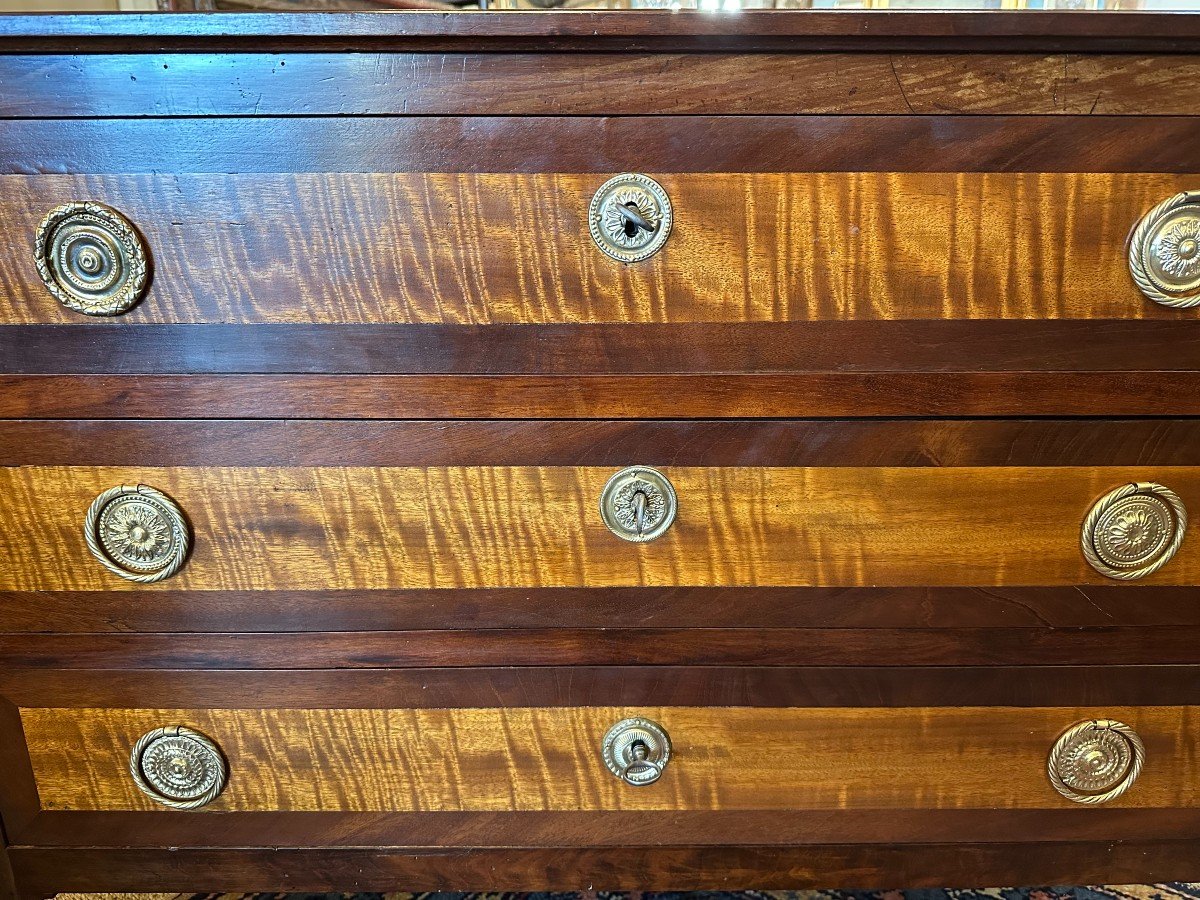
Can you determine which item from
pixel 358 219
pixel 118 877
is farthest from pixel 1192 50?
pixel 118 877

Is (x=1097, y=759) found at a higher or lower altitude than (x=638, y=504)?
lower

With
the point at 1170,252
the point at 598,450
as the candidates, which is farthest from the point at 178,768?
the point at 1170,252

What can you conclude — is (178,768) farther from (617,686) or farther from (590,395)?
(590,395)

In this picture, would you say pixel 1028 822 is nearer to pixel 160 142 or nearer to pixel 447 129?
pixel 447 129

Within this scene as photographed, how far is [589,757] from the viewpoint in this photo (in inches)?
27.5

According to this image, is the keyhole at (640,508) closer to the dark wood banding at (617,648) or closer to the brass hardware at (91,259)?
the dark wood banding at (617,648)

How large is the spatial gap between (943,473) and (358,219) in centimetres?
51

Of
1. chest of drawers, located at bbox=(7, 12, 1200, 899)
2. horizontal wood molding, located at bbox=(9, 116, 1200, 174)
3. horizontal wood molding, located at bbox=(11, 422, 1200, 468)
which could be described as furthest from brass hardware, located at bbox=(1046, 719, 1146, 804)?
horizontal wood molding, located at bbox=(9, 116, 1200, 174)

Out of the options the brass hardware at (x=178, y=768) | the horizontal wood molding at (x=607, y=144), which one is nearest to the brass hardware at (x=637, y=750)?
the brass hardware at (x=178, y=768)

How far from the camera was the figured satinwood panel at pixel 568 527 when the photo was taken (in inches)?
24.9

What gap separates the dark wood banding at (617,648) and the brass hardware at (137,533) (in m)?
0.07

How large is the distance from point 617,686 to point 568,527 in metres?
0.16

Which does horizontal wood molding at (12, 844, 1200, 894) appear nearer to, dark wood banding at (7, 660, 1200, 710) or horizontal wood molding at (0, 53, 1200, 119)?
dark wood banding at (7, 660, 1200, 710)

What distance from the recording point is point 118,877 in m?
0.72
